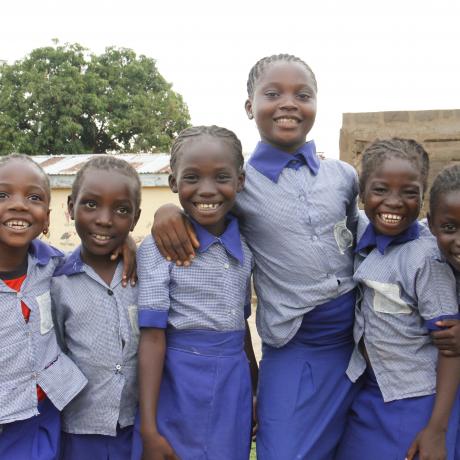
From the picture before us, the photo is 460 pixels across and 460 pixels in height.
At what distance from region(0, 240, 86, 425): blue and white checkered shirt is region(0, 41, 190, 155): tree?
51.6 ft

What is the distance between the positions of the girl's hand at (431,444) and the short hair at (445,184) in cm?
72

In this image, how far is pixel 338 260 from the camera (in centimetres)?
221

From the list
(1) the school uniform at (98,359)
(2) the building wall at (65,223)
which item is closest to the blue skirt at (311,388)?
(1) the school uniform at (98,359)

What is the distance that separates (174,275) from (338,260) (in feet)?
2.02

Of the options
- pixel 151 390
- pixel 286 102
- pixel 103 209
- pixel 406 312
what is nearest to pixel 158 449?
pixel 151 390

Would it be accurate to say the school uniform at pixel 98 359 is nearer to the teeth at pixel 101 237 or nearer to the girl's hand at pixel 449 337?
the teeth at pixel 101 237

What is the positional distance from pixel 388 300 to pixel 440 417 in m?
0.41

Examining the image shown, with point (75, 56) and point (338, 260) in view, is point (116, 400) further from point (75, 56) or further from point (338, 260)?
point (75, 56)

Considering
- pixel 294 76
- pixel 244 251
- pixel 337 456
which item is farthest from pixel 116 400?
pixel 294 76

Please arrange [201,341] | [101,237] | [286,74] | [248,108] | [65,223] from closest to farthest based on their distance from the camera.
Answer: [201,341]
[101,237]
[286,74]
[248,108]
[65,223]

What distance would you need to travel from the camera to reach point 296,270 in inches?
85.7

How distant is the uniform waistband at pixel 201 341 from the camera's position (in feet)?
6.56

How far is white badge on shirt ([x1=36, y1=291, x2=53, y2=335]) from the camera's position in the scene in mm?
1963

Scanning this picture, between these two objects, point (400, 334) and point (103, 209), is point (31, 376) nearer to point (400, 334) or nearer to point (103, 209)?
point (103, 209)
